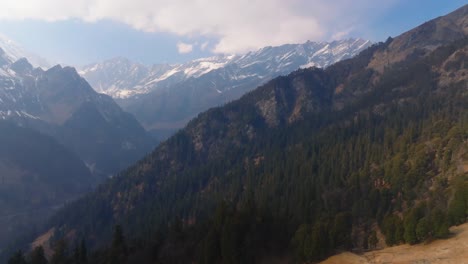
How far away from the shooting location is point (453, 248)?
72.8 metres

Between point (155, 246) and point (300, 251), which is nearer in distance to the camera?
point (300, 251)

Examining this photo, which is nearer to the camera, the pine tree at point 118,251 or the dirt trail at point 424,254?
the dirt trail at point 424,254

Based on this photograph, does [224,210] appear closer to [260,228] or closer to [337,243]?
[260,228]

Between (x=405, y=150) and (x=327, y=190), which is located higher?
(x=405, y=150)

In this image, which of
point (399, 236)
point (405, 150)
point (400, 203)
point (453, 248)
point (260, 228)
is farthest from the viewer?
point (405, 150)

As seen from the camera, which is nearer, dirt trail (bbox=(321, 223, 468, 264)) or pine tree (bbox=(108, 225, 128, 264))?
dirt trail (bbox=(321, 223, 468, 264))

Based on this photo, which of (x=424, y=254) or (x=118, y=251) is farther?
(x=118, y=251)

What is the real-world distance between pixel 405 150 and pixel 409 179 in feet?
116

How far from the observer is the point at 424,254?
74.2m

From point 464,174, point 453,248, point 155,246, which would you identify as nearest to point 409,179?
point 464,174

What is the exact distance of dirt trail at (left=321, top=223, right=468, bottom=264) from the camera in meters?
69.3

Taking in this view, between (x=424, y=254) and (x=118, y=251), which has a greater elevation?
(x=118, y=251)

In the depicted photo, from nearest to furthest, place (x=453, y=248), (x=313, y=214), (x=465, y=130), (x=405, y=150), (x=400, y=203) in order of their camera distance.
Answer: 1. (x=453, y=248)
2. (x=400, y=203)
3. (x=313, y=214)
4. (x=465, y=130)
5. (x=405, y=150)

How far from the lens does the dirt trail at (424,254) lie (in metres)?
69.3
